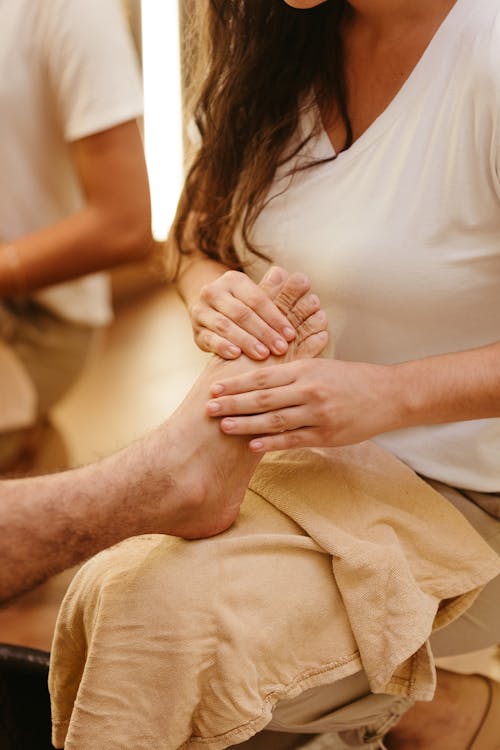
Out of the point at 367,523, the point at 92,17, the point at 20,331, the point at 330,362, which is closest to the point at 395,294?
the point at 330,362

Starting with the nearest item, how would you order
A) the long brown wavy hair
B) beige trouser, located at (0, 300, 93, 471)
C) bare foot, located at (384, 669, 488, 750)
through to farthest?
the long brown wavy hair → bare foot, located at (384, 669, 488, 750) → beige trouser, located at (0, 300, 93, 471)

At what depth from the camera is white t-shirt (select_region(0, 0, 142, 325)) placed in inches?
64.4

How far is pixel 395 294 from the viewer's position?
1.13m

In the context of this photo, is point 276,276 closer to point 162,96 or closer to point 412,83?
point 412,83

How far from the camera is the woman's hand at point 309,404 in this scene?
1.07m

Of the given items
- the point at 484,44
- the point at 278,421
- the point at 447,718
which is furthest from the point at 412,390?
the point at 447,718

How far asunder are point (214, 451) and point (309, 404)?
118 mm

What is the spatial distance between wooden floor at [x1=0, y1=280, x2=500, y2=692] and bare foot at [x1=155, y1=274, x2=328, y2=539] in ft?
3.05

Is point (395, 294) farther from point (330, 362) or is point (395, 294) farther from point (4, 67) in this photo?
point (4, 67)

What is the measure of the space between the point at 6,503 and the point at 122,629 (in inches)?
6.9

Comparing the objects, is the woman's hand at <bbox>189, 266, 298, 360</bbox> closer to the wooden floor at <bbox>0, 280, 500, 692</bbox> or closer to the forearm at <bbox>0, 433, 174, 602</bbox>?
the forearm at <bbox>0, 433, 174, 602</bbox>

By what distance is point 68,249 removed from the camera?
1.73m

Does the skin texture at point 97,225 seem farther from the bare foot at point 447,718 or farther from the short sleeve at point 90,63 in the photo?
the bare foot at point 447,718

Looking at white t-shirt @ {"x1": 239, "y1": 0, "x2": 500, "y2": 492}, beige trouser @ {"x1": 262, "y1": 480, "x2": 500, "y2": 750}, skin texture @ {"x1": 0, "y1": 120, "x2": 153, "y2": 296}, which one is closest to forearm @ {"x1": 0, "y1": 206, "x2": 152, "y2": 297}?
skin texture @ {"x1": 0, "y1": 120, "x2": 153, "y2": 296}
